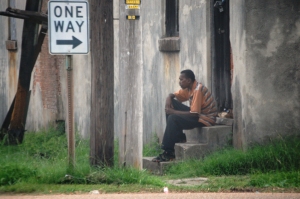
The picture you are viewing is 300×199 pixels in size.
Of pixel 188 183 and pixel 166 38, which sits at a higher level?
pixel 166 38

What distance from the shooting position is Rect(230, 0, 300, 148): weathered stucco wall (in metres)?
11.6

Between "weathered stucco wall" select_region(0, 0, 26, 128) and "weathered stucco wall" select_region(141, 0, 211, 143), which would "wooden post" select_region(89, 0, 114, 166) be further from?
"weathered stucco wall" select_region(0, 0, 26, 128)

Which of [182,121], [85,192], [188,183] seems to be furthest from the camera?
[182,121]

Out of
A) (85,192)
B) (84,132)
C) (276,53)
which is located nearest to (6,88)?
(84,132)

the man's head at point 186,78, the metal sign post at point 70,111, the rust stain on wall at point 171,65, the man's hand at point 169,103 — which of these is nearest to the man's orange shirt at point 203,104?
the man's head at point 186,78

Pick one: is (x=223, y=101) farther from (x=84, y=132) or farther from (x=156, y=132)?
(x=84, y=132)

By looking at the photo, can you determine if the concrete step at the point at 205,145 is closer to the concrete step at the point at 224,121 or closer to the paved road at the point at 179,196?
the concrete step at the point at 224,121

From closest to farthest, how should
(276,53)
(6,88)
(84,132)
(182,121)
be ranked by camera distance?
1. (276,53)
2. (182,121)
3. (84,132)
4. (6,88)

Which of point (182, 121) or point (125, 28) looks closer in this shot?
point (125, 28)

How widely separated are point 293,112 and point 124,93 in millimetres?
2860

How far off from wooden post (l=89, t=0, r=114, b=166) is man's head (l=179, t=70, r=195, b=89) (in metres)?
2.89

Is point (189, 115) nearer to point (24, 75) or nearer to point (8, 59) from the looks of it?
point (24, 75)

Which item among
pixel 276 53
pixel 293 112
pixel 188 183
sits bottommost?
Result: pixel 188 183

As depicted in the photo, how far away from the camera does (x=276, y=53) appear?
1159 centimetres
